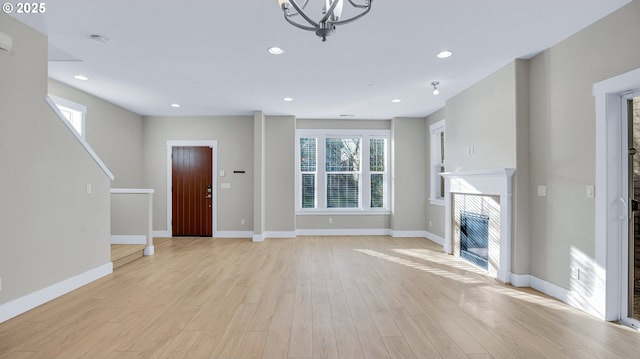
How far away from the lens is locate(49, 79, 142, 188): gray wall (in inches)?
202

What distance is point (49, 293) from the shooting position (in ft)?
10.4

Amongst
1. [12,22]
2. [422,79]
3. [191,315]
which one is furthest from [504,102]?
[12,22]

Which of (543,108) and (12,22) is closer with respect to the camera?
(12,22)

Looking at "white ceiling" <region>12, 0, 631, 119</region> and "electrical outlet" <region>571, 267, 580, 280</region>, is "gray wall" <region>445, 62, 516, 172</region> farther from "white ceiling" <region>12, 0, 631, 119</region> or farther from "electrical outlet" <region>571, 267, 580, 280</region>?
"electrical outlet" <region>571, 267, 580, 280</region>

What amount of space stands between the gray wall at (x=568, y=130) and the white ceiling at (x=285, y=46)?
0.16 m

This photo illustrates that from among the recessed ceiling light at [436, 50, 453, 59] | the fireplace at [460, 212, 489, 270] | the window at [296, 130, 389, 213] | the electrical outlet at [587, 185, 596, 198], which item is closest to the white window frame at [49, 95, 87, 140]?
the window at [296, 130, 389, 213]

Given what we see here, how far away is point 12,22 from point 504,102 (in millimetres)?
5143

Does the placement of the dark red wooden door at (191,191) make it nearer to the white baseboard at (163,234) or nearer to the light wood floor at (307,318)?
the white baseboard at (163,234)

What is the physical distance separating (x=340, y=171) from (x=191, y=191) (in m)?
3.31

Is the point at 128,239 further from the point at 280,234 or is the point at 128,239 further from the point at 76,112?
the point at 280,234

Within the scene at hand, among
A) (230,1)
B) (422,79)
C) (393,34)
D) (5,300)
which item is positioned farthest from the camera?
(422,79)

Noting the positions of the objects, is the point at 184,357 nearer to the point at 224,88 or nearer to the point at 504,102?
the point at 224,88

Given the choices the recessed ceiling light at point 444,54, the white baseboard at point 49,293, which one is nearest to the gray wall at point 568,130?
the recessed ceiling light at point 444,54

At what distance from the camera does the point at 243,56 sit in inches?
144
